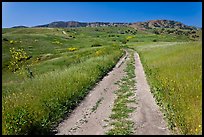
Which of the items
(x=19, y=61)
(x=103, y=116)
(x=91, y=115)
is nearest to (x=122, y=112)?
(x=103, y=116)

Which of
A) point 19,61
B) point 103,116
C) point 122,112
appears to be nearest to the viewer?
point 103,116

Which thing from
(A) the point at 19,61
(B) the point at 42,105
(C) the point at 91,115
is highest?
(B) the point at 42,105

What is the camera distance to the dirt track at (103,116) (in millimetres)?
10734

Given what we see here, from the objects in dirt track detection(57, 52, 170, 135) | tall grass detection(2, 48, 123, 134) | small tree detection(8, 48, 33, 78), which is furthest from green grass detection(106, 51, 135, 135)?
small tree detection(8, 48, 33, 78)

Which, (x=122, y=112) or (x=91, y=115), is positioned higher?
(x=122, y=112)

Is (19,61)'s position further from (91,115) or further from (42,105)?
(91,115)

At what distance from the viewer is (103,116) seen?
12.5 meters

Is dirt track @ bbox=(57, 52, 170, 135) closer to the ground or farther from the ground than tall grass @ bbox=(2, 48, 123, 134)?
closer to the ground

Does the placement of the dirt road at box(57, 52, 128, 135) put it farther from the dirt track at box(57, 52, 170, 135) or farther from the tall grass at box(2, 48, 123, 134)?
the tall grass at box(2, 48, 123, 134)

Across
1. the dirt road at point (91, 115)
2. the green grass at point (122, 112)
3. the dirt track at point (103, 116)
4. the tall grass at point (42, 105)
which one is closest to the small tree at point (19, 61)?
the tall grass at point (42, 105)

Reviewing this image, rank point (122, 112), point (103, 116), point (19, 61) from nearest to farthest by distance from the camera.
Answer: point (103, 116), point (122, 112), point (19, 61)

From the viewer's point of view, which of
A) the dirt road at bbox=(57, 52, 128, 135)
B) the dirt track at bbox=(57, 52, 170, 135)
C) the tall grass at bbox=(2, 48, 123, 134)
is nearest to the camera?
the tall grass at bbox=(2, 48, 123, 134)

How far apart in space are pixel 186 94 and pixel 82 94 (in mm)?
5716

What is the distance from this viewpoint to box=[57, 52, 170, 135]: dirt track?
35.2ft
